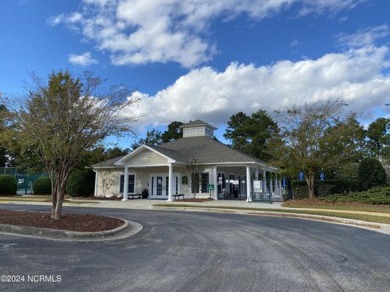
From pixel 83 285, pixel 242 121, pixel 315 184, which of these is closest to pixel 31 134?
pixel 83 285

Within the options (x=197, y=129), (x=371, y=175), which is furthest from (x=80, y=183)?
(x=371, y=175)

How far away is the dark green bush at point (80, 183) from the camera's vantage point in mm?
32625

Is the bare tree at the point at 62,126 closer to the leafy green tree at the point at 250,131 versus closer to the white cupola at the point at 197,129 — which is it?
the white cupola at the point at 197,129

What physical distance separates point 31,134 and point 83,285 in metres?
7.41

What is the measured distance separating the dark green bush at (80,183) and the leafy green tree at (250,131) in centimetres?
3108

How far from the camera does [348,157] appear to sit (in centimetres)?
2333

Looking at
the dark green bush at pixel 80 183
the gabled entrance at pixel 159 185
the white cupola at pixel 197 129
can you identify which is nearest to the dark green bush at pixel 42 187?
the dark green bush at pixel 80 183

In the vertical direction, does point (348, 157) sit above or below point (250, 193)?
above

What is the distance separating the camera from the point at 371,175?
24.8m

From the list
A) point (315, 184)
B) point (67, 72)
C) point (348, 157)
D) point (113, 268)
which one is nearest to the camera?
point (113, 268)

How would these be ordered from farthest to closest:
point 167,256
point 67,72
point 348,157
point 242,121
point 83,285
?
1. point 242,121
2. point 348,157
3. point 67,72
4. point 167,256
5. point 83,285

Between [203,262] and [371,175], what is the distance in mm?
21790

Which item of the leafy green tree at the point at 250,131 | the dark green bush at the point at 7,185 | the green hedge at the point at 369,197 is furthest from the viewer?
the leafy green tree at the point at 250,131

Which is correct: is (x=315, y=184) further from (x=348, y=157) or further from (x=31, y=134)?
(x=31, y=134)
